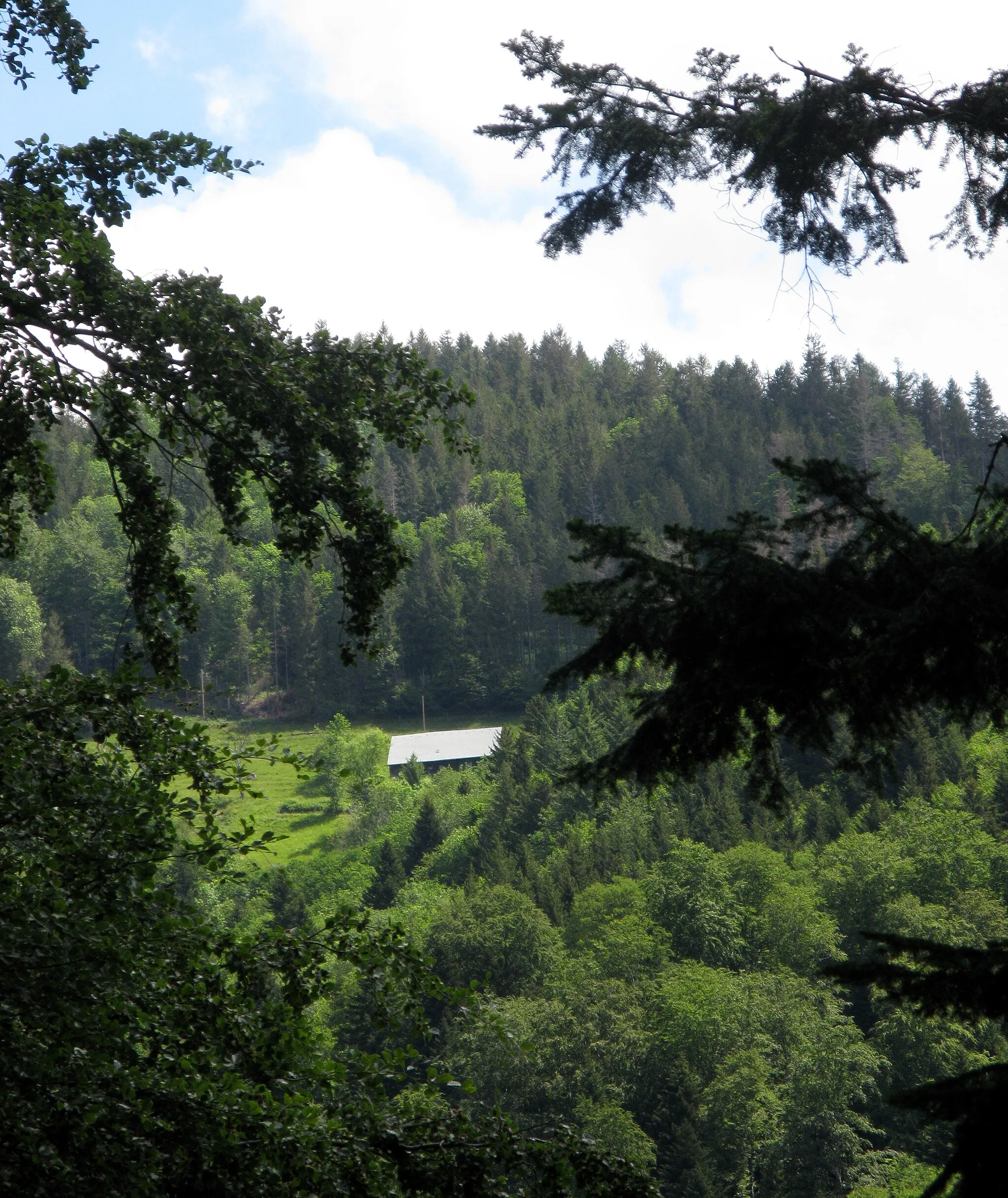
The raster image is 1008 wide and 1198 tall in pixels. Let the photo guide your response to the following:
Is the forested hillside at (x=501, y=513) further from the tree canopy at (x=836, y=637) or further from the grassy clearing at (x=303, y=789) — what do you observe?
the tree canopy at (x=836, y=637)

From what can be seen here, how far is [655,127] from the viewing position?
675cm

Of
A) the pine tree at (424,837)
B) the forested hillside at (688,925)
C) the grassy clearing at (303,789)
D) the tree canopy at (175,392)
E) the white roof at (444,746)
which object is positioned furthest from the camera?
the white roof at (444,746)

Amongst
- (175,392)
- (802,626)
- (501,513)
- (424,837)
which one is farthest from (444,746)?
(802,626)

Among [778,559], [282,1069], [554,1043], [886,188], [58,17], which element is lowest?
[554,1043]

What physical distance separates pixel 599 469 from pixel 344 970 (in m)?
92.6

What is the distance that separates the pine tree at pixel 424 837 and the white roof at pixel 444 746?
2134cm

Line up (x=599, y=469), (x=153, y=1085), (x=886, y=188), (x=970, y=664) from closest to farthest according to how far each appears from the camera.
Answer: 1. (x=970, y=664)
2. (x=153, y=1085)
3. (x=886, y=188)
4. (x=599, y=469)

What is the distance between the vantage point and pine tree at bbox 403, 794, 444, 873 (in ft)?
272

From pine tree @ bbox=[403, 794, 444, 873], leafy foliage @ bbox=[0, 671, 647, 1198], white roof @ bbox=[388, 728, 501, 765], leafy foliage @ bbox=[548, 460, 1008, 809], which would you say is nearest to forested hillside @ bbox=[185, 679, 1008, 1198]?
pine tree @ bbox=[403, 794, 444, 873]

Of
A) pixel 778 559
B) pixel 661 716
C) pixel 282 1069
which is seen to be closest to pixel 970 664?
pixel 778 559

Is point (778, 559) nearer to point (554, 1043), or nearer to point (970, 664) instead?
point (970, 664)

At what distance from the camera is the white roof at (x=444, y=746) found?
109 meters

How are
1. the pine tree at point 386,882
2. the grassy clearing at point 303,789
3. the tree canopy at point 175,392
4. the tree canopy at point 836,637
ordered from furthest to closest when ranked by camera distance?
the grassy clearing at point 303,789 → the pine tree at point 386,882 → the tree canopy at point 175,392 → the tree canopy at point 836,637

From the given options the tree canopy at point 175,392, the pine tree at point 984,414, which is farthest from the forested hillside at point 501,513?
the tree canopy at point 175,392
